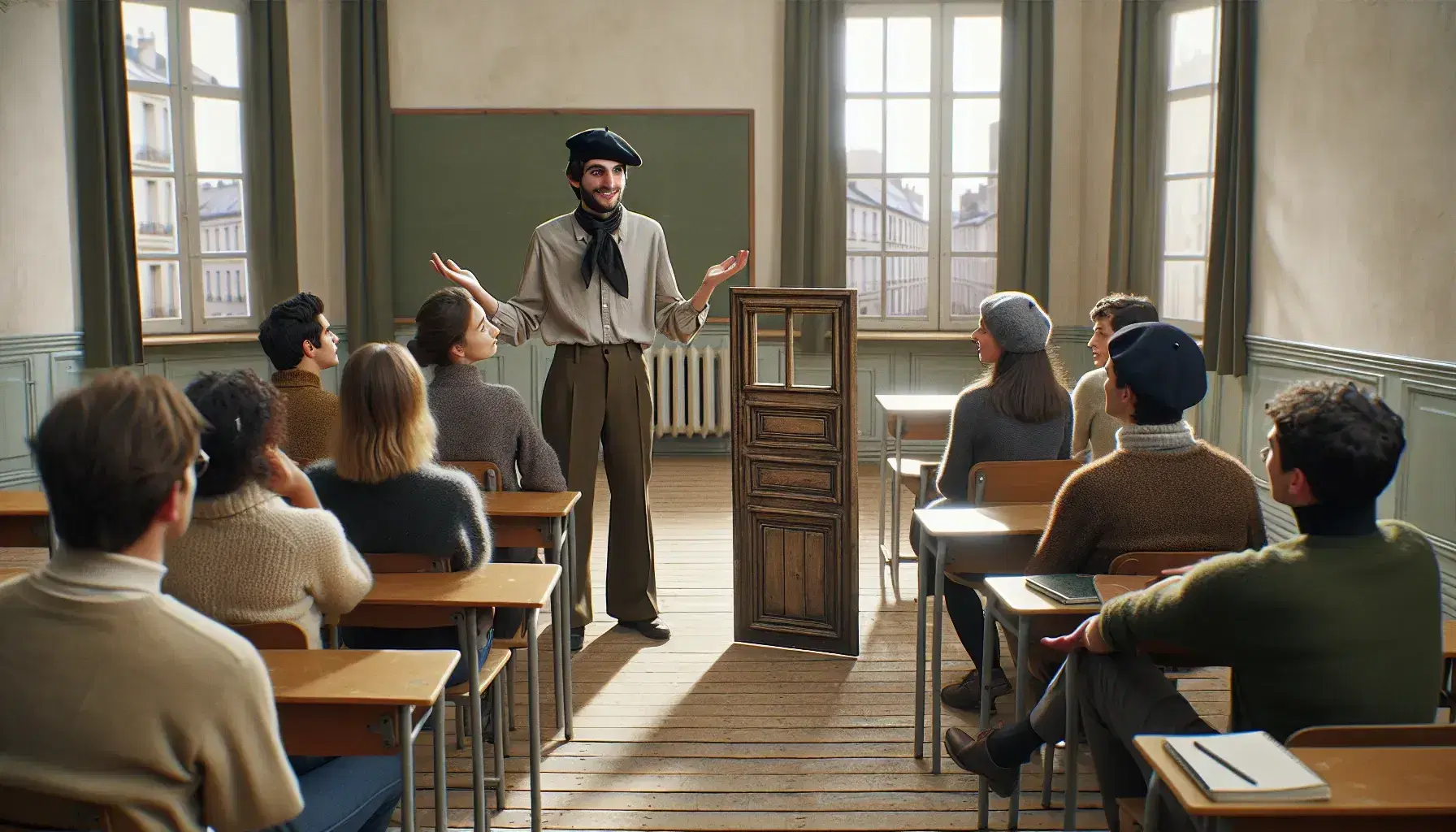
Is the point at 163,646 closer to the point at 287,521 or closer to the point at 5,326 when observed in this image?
the point at 287,521

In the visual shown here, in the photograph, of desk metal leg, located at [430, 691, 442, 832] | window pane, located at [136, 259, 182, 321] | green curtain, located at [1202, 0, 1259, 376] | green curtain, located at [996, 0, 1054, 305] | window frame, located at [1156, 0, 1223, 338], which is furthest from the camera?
green curtain, located at [996, 0, 1054, 305]

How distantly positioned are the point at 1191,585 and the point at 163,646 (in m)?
1.39

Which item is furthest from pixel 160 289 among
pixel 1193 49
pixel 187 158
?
pixel 1193 49

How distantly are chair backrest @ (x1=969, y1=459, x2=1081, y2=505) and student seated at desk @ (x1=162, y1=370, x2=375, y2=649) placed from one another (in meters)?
1.83

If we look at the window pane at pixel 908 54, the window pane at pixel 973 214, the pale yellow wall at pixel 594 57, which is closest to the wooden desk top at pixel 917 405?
the window pane at pixel 973 214

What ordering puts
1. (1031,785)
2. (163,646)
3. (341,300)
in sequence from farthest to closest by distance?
(341,300), (1031,785), (163,646)

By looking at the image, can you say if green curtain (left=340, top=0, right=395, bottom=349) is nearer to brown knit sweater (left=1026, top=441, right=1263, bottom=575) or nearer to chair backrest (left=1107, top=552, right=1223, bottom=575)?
brown knit sweater (left=1026, top=441, right=1263, bottom=575)

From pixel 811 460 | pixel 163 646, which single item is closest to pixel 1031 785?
→ pixel 811 460

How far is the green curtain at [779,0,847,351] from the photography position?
23.7 feet

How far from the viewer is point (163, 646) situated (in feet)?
4.36

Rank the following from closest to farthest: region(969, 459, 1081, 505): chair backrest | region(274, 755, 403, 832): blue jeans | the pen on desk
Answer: the pen on desk → region(274, 755, 403, 832): blue jeans → region(969, 459, 1081, 505): chair backrest

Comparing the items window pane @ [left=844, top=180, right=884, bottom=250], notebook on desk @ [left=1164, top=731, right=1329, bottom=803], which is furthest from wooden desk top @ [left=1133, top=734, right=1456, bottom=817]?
window pane @ [left=844, top=180, right=884, bottom=250]

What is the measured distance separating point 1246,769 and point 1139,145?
5.78 metres

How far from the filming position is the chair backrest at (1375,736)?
1542 millimetres
